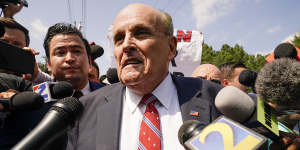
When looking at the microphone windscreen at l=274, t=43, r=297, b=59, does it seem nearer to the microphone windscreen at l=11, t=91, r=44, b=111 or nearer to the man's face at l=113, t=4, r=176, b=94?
the man's face at l=113, t=4, r=176, b=94

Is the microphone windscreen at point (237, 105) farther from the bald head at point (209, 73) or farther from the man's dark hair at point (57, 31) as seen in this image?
the bald head at point (209, 73)

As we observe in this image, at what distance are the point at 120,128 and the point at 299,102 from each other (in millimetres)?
1160

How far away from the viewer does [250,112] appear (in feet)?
2.83

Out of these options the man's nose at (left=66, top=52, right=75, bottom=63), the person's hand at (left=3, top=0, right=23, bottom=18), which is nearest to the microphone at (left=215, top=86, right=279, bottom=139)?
the man's nose at (left=66, top=52, right=75, bottom=63)

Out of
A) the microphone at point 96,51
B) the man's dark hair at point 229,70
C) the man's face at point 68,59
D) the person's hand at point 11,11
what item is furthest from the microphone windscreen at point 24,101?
the man's dark hair at point 229,70

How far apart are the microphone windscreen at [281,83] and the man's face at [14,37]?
2.28m

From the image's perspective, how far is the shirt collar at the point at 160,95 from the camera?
1.72 metres

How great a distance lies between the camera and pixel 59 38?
7.85 ft

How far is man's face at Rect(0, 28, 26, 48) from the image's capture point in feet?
6.95

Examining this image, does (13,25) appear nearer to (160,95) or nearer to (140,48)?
(140,48)

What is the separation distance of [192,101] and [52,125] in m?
1.12

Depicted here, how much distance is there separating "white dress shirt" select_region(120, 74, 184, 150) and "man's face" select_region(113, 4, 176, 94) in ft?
0.32

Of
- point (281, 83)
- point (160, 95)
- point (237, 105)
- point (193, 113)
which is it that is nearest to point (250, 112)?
point (237, 105)

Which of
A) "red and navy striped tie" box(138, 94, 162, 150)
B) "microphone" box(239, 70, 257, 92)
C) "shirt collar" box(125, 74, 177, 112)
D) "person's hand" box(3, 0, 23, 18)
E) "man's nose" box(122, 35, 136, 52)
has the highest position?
"person's hand" box(3, 0, 23, 18)
